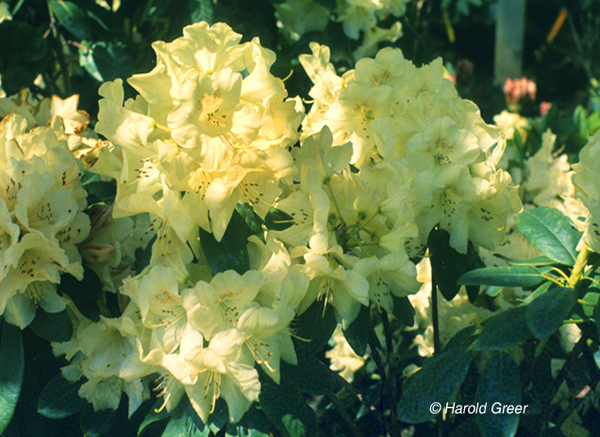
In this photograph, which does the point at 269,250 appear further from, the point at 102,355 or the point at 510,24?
the point at 510,24

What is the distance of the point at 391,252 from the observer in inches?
Answer: 35.8

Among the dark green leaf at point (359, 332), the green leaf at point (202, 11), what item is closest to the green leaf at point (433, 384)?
the dark green leaf at point (359, 332)

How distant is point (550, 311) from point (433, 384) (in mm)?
235

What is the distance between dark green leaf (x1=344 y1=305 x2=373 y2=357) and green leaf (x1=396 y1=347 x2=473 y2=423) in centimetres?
Answer: 11

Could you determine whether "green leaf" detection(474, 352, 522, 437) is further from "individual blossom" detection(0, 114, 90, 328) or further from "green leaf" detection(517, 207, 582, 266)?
"individual blossom" detection(0, 114, 90, 328)

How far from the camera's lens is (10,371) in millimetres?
982

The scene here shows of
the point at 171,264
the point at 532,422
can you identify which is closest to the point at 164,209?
the point at 171,264

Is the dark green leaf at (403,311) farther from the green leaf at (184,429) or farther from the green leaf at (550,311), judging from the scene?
the green leaf at (184,429)

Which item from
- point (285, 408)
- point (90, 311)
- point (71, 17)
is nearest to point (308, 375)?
point (285, 408)

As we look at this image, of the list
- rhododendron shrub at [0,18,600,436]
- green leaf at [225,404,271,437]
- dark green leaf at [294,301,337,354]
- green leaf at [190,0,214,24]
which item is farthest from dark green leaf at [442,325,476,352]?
green leaf at [190,0,214,24]

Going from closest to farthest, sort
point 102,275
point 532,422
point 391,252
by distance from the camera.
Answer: point 391,252, point 102,275, point 532,422

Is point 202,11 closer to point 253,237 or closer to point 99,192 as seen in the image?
point 99,192

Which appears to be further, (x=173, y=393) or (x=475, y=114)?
(x=475, y=114)

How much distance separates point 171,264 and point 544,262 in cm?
69
